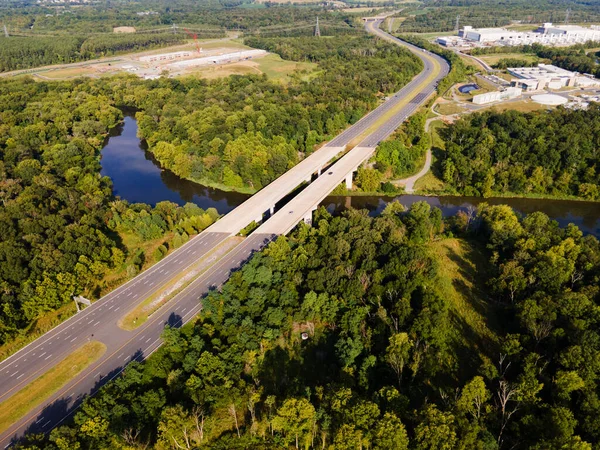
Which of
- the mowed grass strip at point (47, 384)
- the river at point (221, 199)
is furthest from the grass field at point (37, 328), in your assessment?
the river at point (221, 199)

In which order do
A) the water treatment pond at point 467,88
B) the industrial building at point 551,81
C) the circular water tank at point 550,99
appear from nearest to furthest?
the circular water tank at point 550,99 → the industrial building at point 551,81 → the water treatment pond at point 467,88

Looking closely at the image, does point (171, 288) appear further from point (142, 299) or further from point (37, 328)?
point (37, 328)

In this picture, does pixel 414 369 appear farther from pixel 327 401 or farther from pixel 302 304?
pixel 302 304

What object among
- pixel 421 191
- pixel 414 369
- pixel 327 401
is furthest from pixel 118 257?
pixel 421 191

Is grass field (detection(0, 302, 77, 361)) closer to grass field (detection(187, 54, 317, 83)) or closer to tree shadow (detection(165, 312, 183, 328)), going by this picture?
tree shadow (detection(165, 312, 183, 328))

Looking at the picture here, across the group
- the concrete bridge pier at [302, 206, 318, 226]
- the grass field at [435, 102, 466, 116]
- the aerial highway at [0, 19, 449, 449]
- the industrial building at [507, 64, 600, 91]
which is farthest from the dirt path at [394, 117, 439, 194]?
the industrial building at [507, 64, 600, 91]

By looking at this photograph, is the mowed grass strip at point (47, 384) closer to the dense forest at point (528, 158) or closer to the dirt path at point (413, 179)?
the dirt path at point (413, 179)

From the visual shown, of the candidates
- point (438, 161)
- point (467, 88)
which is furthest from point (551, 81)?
point (438, 161)
